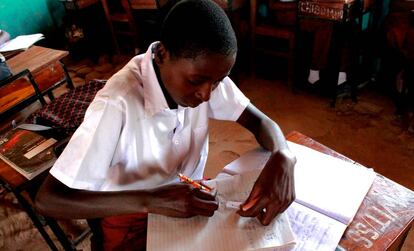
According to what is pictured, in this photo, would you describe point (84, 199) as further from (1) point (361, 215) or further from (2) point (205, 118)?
(1) point (361, 215)

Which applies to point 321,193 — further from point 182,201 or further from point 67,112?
point 67,112

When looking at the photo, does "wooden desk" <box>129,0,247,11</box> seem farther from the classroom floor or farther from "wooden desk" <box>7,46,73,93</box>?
"wooden desk" <box>7,46,73,93</box>

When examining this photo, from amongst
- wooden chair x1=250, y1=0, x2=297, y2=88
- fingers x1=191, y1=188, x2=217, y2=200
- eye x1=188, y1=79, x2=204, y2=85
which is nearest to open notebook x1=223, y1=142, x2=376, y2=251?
fingers x1=191, y1=188, x2=217, y2=200

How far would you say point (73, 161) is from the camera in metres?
0.76

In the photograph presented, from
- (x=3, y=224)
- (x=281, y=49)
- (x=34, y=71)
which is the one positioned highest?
(x=34, y=71)

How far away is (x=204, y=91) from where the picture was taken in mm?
812

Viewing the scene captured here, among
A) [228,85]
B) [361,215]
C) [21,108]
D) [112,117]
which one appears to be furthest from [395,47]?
[21,108]

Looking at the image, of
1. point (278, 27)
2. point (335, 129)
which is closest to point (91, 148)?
point (335, 129)

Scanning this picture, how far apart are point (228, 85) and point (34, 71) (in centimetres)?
133

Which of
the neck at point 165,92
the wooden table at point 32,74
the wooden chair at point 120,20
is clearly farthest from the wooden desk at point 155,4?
the neck at point 165,92

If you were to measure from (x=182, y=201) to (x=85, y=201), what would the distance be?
237 millimetres

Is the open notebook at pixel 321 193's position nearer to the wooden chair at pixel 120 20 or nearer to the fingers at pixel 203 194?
the fingers at pixel 203 194

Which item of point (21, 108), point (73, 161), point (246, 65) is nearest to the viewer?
point (73, 161)

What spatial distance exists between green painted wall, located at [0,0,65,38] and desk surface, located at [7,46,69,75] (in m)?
1.90
